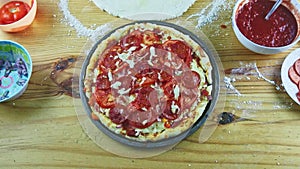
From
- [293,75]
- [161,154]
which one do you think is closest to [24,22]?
[161,154]

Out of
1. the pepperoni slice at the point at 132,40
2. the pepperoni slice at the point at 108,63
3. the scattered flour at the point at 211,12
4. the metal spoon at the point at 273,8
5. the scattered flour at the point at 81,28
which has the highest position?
the metal spoon at the point at 273,8

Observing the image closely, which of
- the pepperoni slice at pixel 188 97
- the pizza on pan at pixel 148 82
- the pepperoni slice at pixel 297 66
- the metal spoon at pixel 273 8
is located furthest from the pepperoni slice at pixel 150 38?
the pepperoni slice at pixel 297 66

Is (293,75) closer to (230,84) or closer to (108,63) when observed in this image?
(230,84)

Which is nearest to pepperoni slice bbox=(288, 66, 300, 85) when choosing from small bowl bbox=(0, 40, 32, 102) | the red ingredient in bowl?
small bowl bbox=(0, 40, 32, 102)

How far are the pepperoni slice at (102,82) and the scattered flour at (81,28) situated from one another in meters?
0.22

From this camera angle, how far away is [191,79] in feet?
4.86

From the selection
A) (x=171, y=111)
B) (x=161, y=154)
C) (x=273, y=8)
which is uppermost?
(x=273, y=8)

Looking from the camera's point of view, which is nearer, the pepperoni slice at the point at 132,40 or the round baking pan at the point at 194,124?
the round baking pan at the point at 194,124

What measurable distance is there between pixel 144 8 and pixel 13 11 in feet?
1.78

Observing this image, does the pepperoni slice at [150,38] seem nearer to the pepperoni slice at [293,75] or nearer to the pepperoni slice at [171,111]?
the pepperoni slice at [171,111]

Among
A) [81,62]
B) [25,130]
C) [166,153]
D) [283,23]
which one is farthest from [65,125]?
→ [283,23]

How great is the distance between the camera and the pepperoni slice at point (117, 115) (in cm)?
142

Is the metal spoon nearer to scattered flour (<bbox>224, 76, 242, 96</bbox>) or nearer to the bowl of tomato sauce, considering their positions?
the bowl of tomato sauce

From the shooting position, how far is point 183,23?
166 cm
